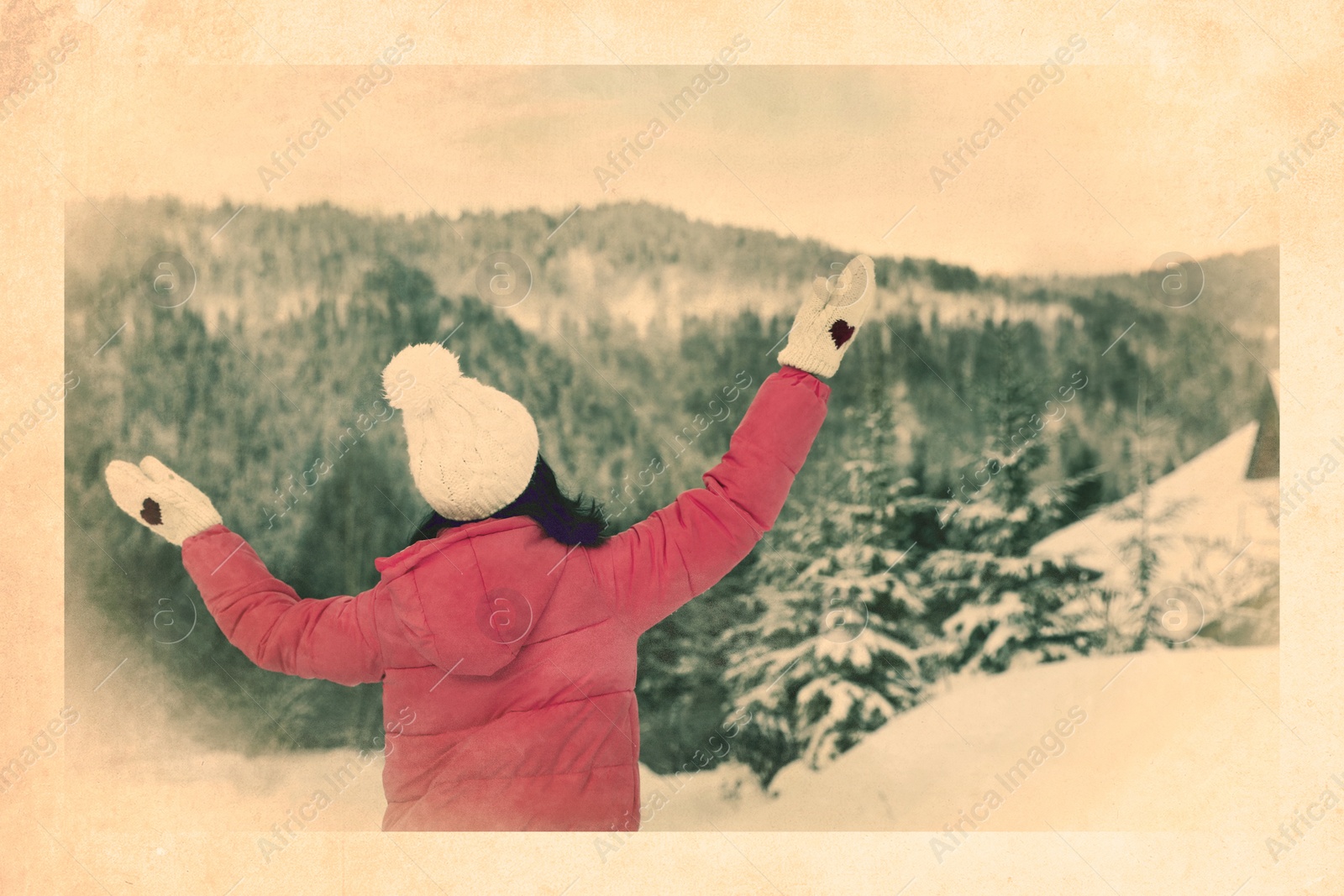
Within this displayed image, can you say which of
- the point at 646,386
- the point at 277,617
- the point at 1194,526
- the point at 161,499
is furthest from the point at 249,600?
the point at 1194,526

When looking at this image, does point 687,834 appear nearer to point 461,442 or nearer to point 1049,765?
point 1049,765

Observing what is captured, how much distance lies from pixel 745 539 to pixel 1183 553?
1101 millimetres

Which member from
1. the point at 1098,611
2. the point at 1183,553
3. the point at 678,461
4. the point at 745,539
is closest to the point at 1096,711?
the point at 1098,611

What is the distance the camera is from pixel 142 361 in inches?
95.1

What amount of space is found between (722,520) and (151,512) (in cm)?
135

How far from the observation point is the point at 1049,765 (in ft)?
7.69

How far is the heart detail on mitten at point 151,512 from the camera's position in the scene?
2.32 m

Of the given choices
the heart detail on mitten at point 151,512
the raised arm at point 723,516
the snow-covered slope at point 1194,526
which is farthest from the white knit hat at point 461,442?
the snow-covered slope at point 1194,526

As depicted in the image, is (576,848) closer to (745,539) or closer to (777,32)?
(745,539)

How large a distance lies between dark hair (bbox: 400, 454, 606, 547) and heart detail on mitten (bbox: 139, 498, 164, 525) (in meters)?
0.70

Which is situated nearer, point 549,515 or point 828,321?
point 549,515

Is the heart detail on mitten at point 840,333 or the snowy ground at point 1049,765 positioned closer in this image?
the heart detail on mitten at point 840,333

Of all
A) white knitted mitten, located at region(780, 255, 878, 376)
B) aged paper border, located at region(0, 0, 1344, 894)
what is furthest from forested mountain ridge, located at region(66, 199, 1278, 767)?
aged paper border, located at region(0, 0, 1344, 894)

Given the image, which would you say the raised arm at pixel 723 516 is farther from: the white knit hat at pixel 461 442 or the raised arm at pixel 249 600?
the raised arm at pixel 249 600
